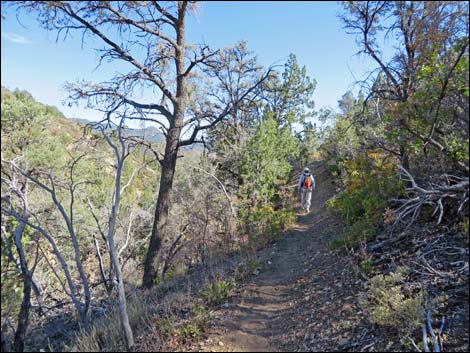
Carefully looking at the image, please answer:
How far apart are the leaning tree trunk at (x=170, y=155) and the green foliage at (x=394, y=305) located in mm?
4916

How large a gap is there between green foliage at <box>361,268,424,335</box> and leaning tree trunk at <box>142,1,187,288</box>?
16.1 feet

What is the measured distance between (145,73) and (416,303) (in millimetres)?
6668

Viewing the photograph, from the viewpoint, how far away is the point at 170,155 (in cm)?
747

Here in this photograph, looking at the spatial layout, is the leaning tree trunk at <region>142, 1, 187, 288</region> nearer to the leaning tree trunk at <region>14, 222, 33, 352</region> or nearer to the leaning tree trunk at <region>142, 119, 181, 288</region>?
the leaning tree trunk at <region>142, 119, 181, 288</region>

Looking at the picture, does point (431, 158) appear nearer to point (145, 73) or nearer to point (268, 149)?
point (145, 73)

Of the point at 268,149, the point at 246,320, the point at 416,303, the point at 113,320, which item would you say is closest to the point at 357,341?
the point at 416,303

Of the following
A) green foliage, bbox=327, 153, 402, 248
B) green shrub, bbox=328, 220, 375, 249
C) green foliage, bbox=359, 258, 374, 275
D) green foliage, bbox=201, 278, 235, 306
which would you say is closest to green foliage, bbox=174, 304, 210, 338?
green foliage, bbox=201, 278, 235, 306

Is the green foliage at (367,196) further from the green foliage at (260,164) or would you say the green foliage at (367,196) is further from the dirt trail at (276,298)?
the green foliage at (260,164)

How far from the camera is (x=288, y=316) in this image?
4676mm

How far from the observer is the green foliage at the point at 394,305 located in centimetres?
324

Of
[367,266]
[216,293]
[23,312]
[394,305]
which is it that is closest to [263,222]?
[216,293]

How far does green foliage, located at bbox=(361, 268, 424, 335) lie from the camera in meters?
3.24

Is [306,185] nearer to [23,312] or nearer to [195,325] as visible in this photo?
[195,325]

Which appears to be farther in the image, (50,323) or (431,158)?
(50,323)
